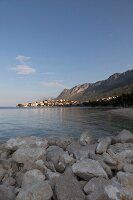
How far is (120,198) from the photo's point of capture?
9.50m

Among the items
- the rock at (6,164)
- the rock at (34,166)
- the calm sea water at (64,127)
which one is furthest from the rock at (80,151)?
the calm sea water at (64,127)

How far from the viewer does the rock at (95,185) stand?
33.3 feet

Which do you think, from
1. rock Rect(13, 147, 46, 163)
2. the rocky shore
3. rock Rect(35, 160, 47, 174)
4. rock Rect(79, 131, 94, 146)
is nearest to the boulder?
the rocky shore

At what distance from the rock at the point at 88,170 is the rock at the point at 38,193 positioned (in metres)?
2.22

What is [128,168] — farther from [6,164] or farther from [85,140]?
[85,140]

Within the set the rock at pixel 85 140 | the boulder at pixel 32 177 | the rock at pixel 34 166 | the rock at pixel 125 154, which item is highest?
the rock at pixel 85 140

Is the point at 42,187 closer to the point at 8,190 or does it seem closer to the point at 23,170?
the point at 8,190

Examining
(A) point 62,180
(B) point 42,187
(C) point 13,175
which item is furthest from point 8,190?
(C) point 13,175

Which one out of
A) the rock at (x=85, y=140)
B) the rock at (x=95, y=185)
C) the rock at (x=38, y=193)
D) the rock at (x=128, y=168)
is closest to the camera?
the rock at (x=38, y=193)

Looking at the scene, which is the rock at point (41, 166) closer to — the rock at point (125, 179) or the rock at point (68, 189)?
the rock at point (68, 189)

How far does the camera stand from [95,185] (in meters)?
10.3

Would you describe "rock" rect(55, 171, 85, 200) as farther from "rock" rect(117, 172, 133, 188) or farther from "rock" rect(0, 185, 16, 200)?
"rock" rect(117, 172, 133, 188)

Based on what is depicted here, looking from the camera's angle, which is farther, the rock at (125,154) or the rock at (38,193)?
the rock at (125,154)

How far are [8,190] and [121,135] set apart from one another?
1032 centimetres
